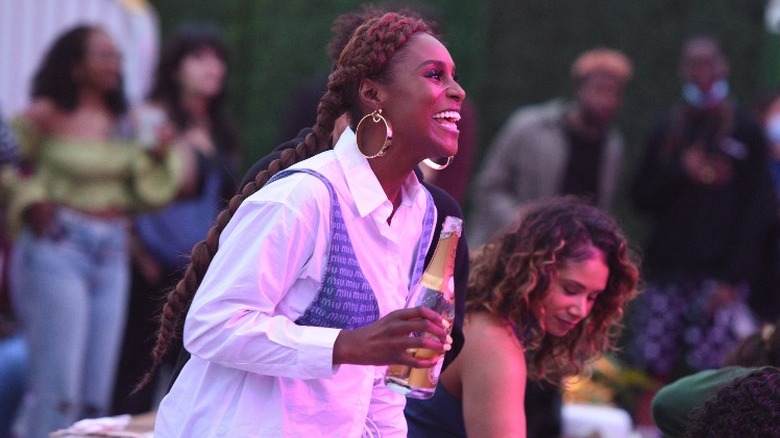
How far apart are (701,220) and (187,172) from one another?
2.50 meters

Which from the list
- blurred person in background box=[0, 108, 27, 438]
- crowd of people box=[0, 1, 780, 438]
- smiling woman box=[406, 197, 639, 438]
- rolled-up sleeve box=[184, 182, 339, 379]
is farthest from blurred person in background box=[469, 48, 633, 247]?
rolled-up sleeve box=[184, 182, 339, 379]

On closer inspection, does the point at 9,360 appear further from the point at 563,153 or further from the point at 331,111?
the point at 331,111

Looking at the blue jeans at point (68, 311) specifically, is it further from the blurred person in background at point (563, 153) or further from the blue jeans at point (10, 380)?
the blurred person in background at point (563, 153)

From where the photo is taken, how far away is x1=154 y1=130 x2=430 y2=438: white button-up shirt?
2.51 meters

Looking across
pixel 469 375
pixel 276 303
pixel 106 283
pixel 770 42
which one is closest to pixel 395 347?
pixel 276 303

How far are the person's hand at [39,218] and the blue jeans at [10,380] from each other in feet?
1.45

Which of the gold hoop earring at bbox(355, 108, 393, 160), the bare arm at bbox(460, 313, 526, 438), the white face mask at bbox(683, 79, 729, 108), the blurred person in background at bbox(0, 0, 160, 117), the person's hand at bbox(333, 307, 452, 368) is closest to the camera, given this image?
the person's hand at bbox(333, 307, 452, 368)

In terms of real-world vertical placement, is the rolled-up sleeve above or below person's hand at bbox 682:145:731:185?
above

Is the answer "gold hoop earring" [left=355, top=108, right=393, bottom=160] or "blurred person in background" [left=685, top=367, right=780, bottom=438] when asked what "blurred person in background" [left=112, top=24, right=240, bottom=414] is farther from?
"blurred person in background" [left=685, top=367, right=780, bottom=438]

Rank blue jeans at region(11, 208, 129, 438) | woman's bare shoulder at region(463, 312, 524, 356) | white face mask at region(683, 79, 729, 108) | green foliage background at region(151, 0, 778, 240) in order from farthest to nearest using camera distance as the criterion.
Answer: green foliage background at region(151, 0, 778, 240) < white face mask at region(683, 79, 729, 108) < blue jeans at region(11, 208, 129, 438) < woman's bare shoulder at region(463, 312, 524, 356)

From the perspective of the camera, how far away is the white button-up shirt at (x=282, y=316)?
2514 mm

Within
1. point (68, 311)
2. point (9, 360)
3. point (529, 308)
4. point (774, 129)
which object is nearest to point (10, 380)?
point (9, 360)

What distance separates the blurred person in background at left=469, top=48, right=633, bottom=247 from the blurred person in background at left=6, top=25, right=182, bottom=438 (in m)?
1.59

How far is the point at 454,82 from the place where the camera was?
2744 millimetres
